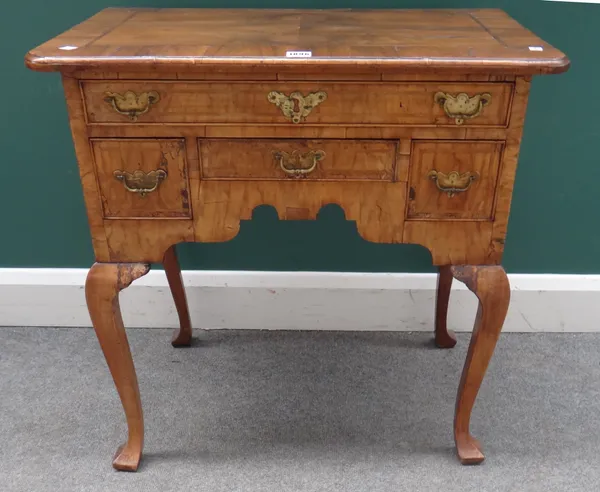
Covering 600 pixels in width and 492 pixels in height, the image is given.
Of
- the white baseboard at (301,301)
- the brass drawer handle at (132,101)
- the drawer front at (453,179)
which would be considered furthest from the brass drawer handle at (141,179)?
the white baseboard at (301,301)

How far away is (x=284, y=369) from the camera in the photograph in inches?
65.6

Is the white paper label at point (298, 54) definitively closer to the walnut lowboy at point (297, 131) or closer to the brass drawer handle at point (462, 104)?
the walnut lowboy at point (297, 131)

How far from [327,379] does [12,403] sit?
2.62ft

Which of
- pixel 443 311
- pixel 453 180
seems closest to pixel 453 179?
pixel 453 180

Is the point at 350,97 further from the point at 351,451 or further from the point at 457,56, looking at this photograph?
the point at 351,451

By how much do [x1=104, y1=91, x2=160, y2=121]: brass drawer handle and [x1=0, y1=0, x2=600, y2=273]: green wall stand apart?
21.7 inches

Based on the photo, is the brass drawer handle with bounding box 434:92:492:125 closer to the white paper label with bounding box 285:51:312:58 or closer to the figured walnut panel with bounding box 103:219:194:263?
the white paper label with bounding box 285:51:312:58

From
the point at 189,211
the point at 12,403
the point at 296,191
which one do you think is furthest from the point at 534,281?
the point at 12,403

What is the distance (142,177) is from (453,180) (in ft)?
1.79

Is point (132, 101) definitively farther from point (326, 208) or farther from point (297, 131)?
point (326, 208)

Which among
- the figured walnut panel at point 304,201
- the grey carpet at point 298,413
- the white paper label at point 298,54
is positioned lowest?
the grey carpet at point 298,413

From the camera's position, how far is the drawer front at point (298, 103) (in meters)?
1.01

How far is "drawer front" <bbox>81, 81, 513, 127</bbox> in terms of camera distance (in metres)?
1.01

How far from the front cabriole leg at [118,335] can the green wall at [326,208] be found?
20.2 inches
